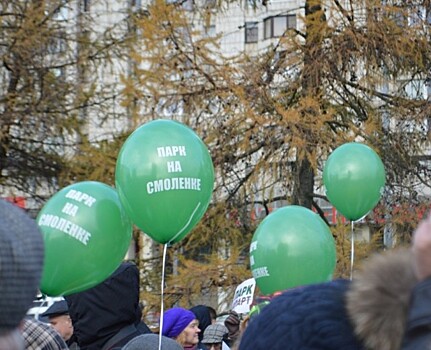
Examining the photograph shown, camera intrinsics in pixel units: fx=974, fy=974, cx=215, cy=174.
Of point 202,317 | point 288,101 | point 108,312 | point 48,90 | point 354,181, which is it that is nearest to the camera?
point 108,312

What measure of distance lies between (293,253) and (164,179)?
771 mm

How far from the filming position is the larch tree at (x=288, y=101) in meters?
11.2

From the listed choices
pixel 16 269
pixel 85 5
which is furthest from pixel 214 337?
pixel 85 5

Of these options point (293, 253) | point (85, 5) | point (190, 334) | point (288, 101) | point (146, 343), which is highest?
point (85, 5)

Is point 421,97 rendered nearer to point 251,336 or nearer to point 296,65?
point 296,65

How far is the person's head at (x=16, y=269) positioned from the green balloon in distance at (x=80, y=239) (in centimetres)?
213

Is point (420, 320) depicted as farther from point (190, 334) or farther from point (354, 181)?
point (190, 334)

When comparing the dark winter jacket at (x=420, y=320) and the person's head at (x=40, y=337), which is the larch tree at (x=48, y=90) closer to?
the person's head at (x=40, y=337)

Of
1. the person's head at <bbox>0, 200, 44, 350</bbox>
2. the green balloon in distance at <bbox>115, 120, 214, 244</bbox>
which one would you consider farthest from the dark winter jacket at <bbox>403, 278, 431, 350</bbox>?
the green balloon in distance at <bbox>115, 120, 214, 244</bbox>

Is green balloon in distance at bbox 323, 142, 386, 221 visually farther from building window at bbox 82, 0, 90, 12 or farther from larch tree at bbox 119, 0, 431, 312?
building window at bbox 82, 0, 90, 12

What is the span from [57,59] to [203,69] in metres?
2.58

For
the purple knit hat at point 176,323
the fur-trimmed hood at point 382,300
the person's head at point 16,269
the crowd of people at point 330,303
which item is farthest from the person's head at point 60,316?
the person's head at point 16,269

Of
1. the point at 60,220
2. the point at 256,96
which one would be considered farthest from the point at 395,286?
the point at 256,96

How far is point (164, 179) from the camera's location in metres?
4.45
